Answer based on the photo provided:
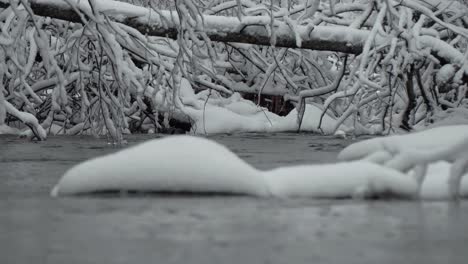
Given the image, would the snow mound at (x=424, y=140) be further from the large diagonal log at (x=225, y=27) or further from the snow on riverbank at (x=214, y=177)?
the large diagonal log at (x=225, y=27)

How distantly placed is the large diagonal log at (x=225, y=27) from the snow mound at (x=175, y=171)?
3256 mm

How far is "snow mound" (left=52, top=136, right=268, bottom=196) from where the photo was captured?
309cm

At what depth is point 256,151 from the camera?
6148mm

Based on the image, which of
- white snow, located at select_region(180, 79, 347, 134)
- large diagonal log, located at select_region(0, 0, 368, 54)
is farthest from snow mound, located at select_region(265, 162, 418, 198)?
white snow, located at select_region(180, 79, 347, 134)

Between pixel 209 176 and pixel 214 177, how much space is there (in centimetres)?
A: 2

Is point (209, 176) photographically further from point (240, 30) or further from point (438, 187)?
point (240, 30)

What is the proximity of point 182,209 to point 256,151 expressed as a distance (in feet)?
10.9

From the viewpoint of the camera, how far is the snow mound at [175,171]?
10.1ft

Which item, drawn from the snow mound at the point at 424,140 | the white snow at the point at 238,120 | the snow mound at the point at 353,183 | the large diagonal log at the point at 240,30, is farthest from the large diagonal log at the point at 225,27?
the snow mound at the point at 353,183

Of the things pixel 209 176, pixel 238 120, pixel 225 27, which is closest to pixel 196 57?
pixel 225 27

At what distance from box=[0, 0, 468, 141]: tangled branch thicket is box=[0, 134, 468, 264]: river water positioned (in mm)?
2907

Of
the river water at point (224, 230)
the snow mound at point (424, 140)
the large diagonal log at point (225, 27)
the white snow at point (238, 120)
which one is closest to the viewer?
the river water at point (224, 230)

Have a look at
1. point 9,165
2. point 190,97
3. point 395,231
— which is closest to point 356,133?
point 190,97

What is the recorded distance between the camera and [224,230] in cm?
247
